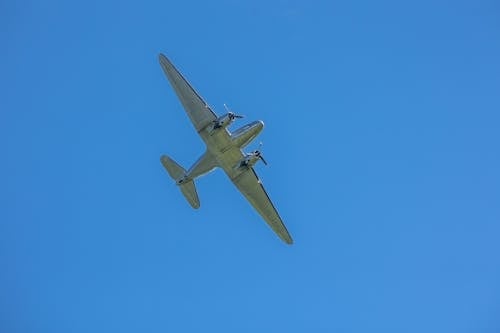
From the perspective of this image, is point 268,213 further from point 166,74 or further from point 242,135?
point 166,74

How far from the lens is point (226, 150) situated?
5431 centimetres

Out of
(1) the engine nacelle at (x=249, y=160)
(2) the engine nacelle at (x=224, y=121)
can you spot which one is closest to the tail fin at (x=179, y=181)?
(1) the engine nacelle at (x=249, y=160)

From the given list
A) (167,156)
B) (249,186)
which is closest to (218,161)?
(249,186)

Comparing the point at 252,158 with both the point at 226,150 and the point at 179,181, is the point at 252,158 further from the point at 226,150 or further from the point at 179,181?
the point at 179,181

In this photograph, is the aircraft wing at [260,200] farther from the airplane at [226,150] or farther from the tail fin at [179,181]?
the tail fin at [179,181]

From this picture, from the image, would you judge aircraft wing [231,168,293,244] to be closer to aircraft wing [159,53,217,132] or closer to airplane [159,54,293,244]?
airplane [159,54,293,244]

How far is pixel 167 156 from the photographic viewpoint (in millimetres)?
61188

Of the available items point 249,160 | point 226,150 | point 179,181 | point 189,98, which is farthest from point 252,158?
point 179,181

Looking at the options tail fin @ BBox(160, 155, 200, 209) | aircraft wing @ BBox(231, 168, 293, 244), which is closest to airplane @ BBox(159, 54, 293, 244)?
aircraft wing @ BBox(231, 168, 293, 244)

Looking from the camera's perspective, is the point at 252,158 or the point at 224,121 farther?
the point at 252,158

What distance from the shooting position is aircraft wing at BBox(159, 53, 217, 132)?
2138 inches

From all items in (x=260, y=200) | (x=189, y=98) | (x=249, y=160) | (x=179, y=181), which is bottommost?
(x=260, y=200)

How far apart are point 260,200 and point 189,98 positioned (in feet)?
33.4

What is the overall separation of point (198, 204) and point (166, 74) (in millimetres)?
11986
